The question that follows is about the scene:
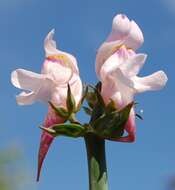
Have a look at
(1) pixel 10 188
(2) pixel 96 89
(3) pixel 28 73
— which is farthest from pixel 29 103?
(1) pixel 10 188

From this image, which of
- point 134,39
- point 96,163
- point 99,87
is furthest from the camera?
point 134,39

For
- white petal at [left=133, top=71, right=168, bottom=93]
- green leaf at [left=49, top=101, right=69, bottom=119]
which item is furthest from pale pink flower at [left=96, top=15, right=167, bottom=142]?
green leaf at [left=49, top=101, right=69, bottom=119]

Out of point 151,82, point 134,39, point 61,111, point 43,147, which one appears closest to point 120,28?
point 134,39

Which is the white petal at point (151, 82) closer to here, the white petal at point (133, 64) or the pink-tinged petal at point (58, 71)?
the white petal at point (133, 64)

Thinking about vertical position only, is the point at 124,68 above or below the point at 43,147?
above

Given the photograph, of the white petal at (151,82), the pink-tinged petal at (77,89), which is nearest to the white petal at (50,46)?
the pink-tinged petal at (77,89)

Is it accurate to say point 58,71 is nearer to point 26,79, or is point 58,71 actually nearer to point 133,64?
point 26,79

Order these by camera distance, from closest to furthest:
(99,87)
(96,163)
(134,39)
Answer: (96,163), (99,87), (134,39)
